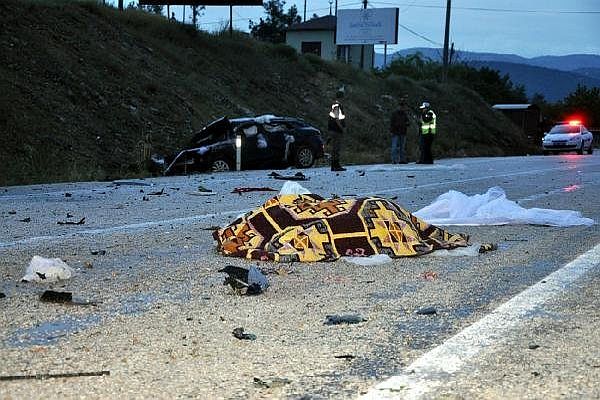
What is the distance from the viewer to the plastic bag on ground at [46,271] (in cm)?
558

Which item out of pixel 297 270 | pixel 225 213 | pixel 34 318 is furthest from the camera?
pixel 225 213

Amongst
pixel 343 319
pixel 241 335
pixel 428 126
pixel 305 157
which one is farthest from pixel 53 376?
pixel 428 126

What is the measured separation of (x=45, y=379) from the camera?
3.53 metres

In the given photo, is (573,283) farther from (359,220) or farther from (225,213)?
(225,213)

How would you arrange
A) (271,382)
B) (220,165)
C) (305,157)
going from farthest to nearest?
(305,157) → (220,165) → (271,382)

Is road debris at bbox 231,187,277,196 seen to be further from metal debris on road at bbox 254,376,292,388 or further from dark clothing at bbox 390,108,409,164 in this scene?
dark clothing at bbox 390,108,409,164

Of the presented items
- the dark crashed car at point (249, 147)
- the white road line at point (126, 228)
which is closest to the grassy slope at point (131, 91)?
the dark crashed car at point (249, 147)

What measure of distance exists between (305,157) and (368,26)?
3391 centimetres

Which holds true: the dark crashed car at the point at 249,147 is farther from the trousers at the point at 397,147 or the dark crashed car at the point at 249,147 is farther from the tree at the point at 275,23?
the tree at the point at 275,23

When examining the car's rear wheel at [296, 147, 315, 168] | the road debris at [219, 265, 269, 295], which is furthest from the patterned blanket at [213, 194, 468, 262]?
the car's rear wheel at [296, 147, 315, 168]

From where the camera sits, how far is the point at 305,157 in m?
21.7

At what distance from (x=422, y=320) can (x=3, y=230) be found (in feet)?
16.5

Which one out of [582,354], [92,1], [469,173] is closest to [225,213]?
[582,354]

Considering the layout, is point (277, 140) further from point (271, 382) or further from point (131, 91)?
point (271, 382)
